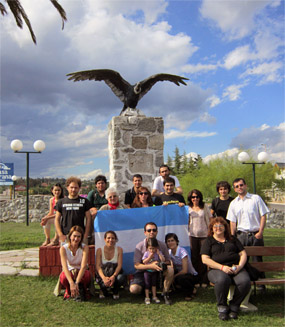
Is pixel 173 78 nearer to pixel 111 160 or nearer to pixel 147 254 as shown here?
pixel 111 160

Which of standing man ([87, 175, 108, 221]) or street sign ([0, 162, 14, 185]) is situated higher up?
street sign ([0, 162, 14, 185])

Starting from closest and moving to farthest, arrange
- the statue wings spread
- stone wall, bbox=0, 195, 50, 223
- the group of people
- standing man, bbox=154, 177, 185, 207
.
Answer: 1. the group of people
2. standing man, bbox=154, 177, 185, 207
3. the statue wings spread
4. stone wall, bbox=0, 195, 50, 223

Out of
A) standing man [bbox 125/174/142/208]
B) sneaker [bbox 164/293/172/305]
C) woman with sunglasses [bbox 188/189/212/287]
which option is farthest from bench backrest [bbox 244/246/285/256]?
standing man [bbox 125/174/142/208]

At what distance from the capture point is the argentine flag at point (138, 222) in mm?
4875

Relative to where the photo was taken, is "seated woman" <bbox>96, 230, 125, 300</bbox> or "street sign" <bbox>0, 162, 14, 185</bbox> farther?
"street sign" <bbox>0, 162, 14, 185</bbox>

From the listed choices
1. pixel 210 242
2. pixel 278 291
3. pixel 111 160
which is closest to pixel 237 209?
pixel 210 242

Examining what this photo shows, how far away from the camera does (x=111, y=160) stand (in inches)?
296

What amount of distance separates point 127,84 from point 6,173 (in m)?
14.9

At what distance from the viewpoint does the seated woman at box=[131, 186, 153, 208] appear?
4929 mm

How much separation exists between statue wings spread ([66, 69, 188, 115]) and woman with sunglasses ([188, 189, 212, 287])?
3560mm

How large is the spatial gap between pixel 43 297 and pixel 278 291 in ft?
11.2

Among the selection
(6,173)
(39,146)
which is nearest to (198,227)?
(39,146)

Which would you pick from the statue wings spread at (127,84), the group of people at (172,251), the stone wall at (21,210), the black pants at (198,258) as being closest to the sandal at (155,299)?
the group of people at (172,251)

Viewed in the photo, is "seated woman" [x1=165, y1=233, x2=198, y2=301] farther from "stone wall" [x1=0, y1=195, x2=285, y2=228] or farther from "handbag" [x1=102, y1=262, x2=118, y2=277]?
"stone wall" [x1=0, y1=195, x2=285, y2=228]
